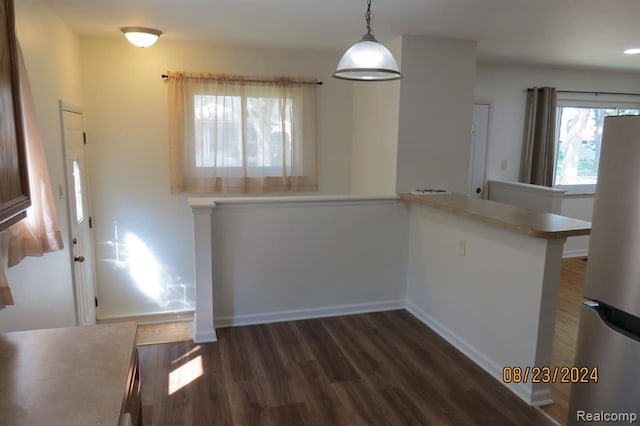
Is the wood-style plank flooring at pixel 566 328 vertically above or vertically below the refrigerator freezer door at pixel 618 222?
below

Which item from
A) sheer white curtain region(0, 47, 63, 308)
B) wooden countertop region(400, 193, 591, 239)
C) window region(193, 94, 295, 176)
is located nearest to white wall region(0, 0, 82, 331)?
sheer white curtain region(0, 47, 63, 308)

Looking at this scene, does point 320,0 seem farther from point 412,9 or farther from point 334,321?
point 334,321

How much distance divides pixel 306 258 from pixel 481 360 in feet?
5.07

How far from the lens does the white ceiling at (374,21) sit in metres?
2.97

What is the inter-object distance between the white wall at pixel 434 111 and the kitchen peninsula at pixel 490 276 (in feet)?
0.98

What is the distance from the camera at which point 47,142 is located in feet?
9.80

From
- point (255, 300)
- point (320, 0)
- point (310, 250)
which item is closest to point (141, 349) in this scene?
point (255, 300)

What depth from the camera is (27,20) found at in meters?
2.62

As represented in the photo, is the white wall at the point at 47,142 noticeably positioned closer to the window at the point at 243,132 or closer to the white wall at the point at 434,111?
the window at the point at 243,132

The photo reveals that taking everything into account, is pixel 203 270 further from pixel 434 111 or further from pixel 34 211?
pixel 434 111

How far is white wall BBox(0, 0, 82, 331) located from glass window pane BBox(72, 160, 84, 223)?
0.42 meters

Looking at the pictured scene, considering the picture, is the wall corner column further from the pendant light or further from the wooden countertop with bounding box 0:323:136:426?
the wooden countertop with bounding box 0:323:136:426
